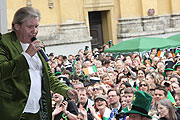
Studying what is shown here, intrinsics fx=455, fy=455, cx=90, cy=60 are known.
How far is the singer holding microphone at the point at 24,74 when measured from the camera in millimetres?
3822

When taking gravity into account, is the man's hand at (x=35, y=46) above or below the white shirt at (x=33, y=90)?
above

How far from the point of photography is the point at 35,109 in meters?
4.17

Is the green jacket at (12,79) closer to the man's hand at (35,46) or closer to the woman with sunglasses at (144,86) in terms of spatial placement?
the man's hand at (35,46)

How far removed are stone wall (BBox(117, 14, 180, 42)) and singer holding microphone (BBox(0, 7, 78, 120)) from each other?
21693mm

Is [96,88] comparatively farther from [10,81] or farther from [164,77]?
[10,81]

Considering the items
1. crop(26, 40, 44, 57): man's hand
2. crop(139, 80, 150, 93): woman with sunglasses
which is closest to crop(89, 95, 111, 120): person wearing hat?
crop(139, 80, 150, 93): woman with sunglasses

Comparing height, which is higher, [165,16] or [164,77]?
[165,16]

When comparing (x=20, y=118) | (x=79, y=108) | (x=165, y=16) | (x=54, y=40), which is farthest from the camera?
(x=165, y=16)

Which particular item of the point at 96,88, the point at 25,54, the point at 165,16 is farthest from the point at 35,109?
the point at 165,16

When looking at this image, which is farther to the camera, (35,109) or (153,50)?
(153,50)

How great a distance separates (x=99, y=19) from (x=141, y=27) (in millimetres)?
2643

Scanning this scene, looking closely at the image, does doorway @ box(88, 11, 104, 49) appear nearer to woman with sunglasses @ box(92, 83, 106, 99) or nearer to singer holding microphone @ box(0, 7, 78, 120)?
woman with sunglasses @ box(92, 83, 106, 99)

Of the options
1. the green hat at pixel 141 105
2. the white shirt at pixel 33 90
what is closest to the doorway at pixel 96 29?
the green hat at pixel 141 105

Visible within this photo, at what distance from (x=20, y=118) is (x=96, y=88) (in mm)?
5343
